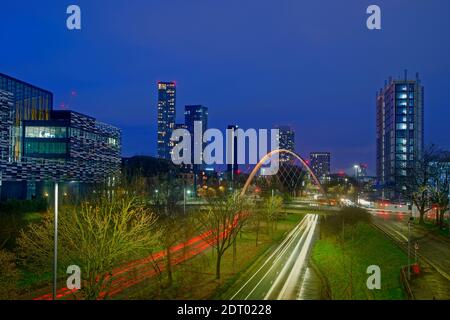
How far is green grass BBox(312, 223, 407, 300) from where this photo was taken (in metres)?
20.1

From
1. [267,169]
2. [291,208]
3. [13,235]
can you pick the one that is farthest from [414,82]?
[13,235]

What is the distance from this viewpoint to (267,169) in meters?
117

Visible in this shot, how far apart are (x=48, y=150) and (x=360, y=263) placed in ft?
189

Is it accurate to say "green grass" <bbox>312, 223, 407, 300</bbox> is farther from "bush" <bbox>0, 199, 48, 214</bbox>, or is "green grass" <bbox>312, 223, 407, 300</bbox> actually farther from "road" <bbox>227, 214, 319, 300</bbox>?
"bush" <bbox>0, 199, 48, 214</bbox>

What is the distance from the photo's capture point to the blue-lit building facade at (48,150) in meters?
54.9

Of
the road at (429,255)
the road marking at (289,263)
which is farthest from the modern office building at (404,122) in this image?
the road marking at (289,263)

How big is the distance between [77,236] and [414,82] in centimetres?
10398

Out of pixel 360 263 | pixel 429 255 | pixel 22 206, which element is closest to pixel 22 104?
pixel 22 206

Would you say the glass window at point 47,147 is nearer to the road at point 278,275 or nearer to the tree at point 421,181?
the road at point 278,275

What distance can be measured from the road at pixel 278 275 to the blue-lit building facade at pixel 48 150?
2656 cm

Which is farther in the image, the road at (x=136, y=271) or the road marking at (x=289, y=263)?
the road marking at (x=289, y=263)

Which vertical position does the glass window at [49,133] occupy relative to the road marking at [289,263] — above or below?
above

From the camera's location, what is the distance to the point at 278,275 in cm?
2509

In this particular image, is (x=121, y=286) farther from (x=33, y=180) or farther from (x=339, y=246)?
(x=33, y=180)
